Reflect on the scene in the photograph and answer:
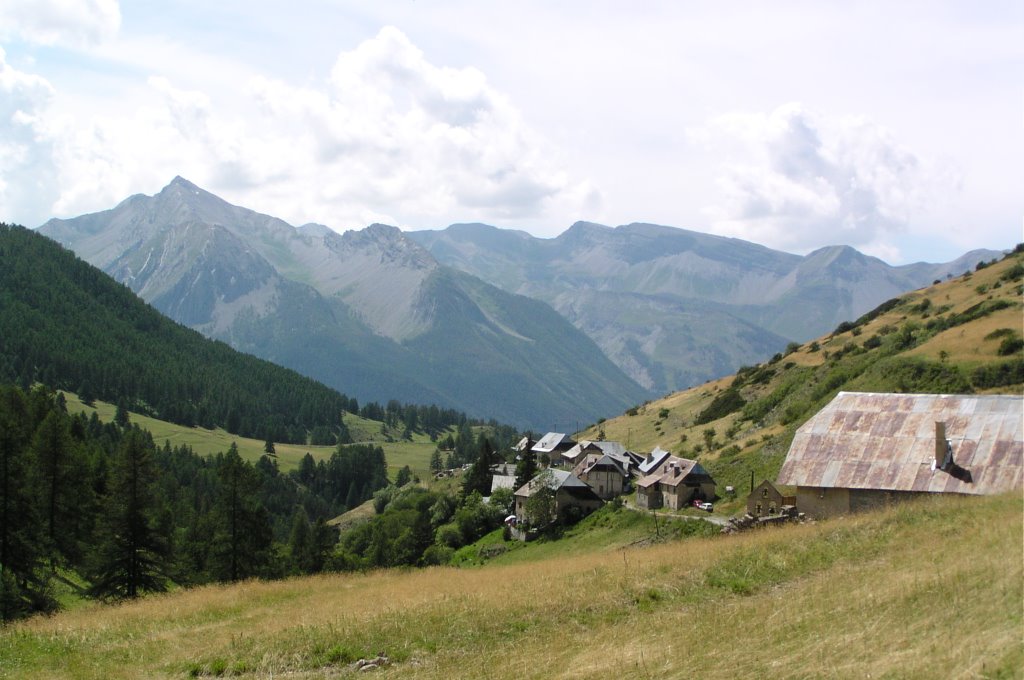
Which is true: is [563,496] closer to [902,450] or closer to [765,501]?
[765,501]

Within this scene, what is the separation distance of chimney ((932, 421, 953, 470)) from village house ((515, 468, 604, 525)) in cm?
4836

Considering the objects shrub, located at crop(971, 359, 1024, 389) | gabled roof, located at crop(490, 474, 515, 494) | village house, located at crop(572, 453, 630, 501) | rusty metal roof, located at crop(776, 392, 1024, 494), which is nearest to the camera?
rusty metal roof, located at crop(776, 392, 1024, 494)

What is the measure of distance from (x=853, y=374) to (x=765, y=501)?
3313cm

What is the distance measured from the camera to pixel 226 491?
50.2m

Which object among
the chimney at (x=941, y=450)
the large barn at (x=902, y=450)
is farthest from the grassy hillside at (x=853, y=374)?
the chimney at (x=941, y=450)

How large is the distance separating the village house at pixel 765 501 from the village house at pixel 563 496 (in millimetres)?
27629

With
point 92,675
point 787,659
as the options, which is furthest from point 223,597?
point 787,659

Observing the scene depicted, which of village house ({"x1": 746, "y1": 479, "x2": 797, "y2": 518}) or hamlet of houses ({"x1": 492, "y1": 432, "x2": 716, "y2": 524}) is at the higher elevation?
village house ({"x1": 746, "y1": 479, "x2": 797, "y2": 518})

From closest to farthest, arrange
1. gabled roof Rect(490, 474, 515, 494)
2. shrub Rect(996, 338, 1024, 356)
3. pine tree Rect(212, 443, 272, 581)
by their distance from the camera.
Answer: pine tree Rect(212, 443, 272, 581)
shrub Rect(996, 338, 1024, 356)
gabled roof Rect(490, 474, 515, 494)

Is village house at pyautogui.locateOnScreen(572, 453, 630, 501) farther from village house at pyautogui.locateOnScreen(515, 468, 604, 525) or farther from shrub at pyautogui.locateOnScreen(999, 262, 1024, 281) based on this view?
shrub at pyautogui.locateOnScreen(999, 262, 1024, 281)

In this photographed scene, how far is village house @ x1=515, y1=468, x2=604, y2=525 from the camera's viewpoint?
8394 cm

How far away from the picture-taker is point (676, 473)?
71.9m

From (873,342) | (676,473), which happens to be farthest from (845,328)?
(676,473)

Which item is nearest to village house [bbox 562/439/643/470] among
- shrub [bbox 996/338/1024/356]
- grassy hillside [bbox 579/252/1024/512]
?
grassy hillside [bbox 579/252/1024/512]
